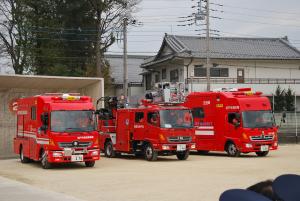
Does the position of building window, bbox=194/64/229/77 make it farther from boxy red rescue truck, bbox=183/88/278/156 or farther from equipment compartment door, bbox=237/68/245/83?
boxy red rescue truck, bbox=183/88/278/156

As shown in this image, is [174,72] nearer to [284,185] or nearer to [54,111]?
[54,111]

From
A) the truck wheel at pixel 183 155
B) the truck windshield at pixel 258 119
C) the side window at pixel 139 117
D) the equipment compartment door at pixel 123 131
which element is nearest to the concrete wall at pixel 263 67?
the truck windshield at pixel 258 119

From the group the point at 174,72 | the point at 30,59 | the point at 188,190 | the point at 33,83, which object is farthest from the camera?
the point at 174,72

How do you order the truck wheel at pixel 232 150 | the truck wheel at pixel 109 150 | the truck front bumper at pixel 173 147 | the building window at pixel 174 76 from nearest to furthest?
the truck front bumper at pixel 173 147 → the truck wheel at pixel 232 150 → the truck wheel at pixel 109 150 → the building window at pixel 174 76

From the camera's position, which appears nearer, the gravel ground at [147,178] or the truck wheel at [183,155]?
the gravel ground at [147,178]

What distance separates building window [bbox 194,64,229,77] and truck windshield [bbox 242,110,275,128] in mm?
21873

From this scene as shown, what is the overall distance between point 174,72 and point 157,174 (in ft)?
105

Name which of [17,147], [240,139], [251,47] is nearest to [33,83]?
[17,147]

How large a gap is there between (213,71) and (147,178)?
32.0 meters

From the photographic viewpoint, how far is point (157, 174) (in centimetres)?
1716

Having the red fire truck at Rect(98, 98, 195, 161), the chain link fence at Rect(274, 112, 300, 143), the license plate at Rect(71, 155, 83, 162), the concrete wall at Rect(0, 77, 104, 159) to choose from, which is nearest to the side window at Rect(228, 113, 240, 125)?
the red fire truck at Rect(98, 98, 195, 161)

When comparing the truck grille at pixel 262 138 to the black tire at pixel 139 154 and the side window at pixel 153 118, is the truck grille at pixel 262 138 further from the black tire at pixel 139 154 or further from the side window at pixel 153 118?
the black tire at pixel 139 154

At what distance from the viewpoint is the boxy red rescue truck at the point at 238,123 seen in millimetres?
Result: 24328

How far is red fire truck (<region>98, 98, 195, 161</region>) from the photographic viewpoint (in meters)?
22.4
